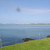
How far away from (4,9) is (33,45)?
112 cm

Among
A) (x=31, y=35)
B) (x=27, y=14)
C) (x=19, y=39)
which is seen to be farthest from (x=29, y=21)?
(x=19, y=39)

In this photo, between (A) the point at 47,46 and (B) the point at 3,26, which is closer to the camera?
(B) the point at 3,26

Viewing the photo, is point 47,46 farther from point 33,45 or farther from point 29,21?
point 29,21

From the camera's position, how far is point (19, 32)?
7.15 feet

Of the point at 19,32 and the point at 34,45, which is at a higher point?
the point at 19,32

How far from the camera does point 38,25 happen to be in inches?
87.4

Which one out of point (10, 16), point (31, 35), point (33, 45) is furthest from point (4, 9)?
point (33, 45)

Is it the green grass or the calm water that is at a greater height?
the calm water

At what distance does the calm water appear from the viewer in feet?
6.91

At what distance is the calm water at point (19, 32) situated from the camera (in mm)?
2107

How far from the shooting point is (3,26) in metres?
2.09

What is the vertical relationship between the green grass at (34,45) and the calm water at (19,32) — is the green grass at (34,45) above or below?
below

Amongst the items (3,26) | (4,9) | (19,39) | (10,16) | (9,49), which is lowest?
(9,49)

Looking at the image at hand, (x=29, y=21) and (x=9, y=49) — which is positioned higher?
(x=29, y=21)
